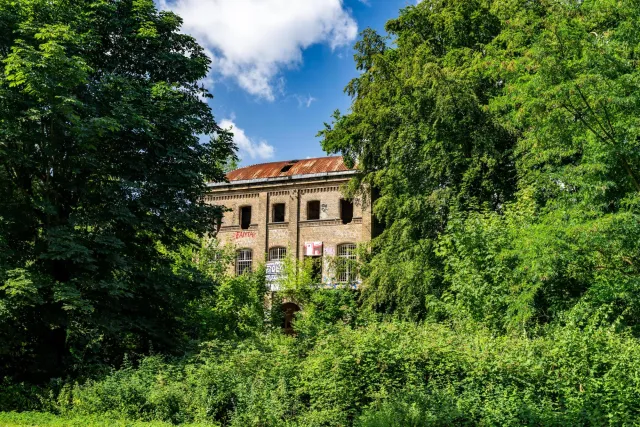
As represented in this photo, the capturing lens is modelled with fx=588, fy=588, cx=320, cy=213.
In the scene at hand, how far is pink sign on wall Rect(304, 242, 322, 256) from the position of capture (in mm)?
35287

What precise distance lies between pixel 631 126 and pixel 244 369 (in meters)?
9.53

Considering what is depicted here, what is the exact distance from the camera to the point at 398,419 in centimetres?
902

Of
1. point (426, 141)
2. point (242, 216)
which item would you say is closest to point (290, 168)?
point (242, 216)

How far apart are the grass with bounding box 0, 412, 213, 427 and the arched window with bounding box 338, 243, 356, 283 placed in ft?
53.0

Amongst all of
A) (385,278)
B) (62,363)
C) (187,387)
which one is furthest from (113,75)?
(385,278)

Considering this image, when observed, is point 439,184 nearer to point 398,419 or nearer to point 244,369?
point 244,369

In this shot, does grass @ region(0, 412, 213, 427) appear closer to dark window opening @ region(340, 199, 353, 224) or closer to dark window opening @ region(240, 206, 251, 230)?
dark window opening @ region(340, 199, 353, 224)

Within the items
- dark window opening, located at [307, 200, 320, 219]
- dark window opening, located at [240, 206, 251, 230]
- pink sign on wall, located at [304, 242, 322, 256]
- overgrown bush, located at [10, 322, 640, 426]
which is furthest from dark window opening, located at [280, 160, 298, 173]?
overgrown bush, located at [10, 322, 640, 426]

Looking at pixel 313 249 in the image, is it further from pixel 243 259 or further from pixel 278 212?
pixel 243 259

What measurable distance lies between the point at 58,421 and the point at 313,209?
84.7ft

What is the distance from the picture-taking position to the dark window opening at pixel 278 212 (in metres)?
37.7

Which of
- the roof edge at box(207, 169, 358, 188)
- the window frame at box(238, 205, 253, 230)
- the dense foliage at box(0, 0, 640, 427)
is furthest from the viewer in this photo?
the window frame at box(238, 205, 253, 230)

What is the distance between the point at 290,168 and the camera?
128ft

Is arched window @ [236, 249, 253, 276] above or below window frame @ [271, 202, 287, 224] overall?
below
